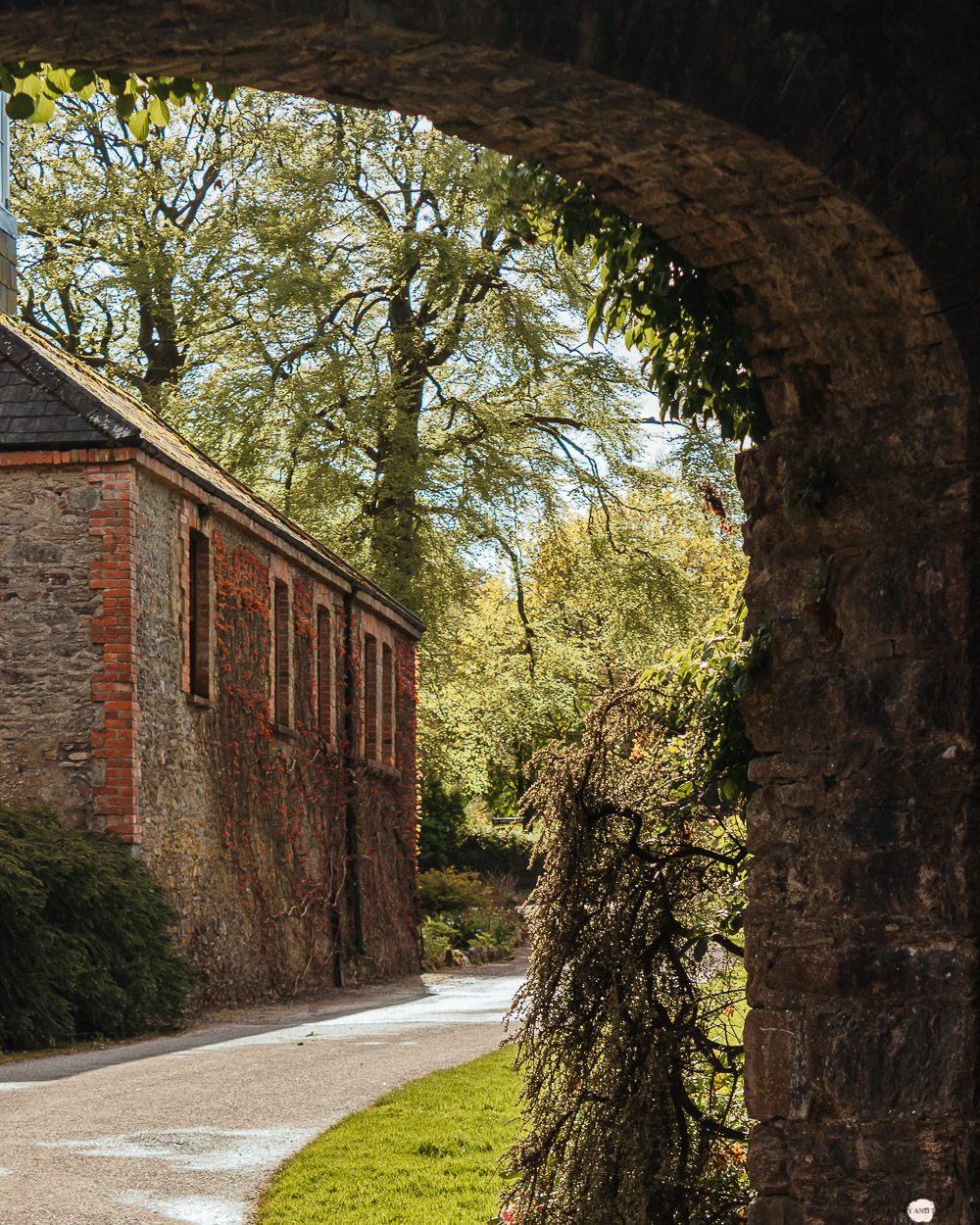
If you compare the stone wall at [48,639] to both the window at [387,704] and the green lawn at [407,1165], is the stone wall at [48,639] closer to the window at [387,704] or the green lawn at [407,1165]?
the green lawn at [407,1165]

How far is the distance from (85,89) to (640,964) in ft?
11.9

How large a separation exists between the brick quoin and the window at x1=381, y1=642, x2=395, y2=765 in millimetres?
9969

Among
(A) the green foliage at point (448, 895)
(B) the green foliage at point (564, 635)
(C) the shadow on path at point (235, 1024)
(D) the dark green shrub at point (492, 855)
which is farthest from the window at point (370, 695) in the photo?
(D) the dark green shrub at point (492, 855)

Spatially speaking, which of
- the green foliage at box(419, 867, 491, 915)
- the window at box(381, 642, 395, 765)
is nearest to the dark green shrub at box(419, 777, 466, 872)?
the green foliage at box(419, 867, 491, 915)

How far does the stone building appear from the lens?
1398 centimetres

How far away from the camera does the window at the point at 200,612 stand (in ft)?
53.2

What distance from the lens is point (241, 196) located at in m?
29.9

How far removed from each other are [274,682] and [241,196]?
14568 mm

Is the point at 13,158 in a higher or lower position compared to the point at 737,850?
higher

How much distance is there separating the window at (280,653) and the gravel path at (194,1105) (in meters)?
4.90

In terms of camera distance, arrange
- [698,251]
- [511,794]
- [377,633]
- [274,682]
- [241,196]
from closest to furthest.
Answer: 1. [698,251]
2. [274,682]
3. [377,633]
4. [241,196]
5. [511,794]

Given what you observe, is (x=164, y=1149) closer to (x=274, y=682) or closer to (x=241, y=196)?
(x=274, y=682)

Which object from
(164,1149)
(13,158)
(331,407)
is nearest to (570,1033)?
(164,1149)

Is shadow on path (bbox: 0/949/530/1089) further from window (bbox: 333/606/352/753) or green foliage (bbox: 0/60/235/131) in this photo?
green foliage (bbox: 0/60/235/131)
